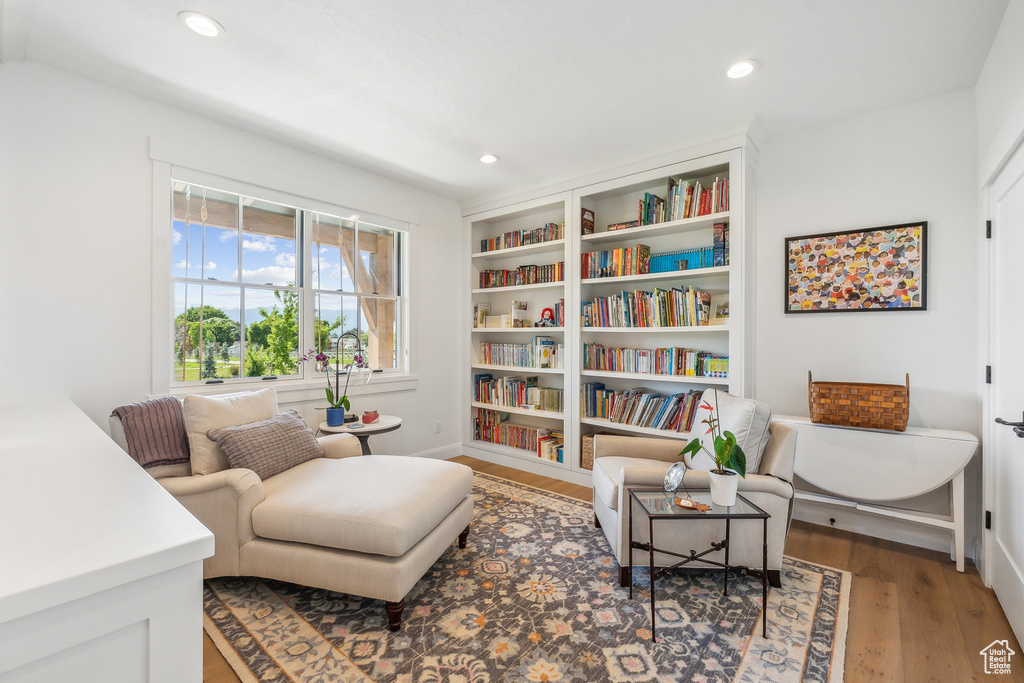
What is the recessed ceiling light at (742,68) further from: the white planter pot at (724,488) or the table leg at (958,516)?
the table leg at (958,516)

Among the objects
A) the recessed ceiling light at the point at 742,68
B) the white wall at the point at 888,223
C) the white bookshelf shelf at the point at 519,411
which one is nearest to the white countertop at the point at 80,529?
the recessed ceiling light at the point at 742,68

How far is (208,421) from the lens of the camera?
7.36ft

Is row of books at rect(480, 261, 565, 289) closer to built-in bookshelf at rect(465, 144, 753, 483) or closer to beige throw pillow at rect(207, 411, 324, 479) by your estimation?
built-in bookshelf at rect(465, 144, 753, 483)

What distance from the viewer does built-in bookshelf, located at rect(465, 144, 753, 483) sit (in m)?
3.06

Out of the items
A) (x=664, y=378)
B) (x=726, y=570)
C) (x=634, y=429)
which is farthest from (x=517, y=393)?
(x=726, y=570)

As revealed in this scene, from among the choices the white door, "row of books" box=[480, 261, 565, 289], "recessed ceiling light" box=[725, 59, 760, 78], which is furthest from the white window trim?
the white door

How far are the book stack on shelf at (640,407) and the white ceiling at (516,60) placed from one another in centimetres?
176

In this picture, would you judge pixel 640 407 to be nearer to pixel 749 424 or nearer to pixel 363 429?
pixel 749 424

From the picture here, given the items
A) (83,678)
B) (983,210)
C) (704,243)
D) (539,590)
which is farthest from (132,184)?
(983,210)

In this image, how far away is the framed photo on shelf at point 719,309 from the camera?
3.13 metres

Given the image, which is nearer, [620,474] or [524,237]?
[620,474]

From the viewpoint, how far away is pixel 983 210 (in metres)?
2.33

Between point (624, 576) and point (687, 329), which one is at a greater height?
point (687, 329)

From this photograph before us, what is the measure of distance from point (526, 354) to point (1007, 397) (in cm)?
300
